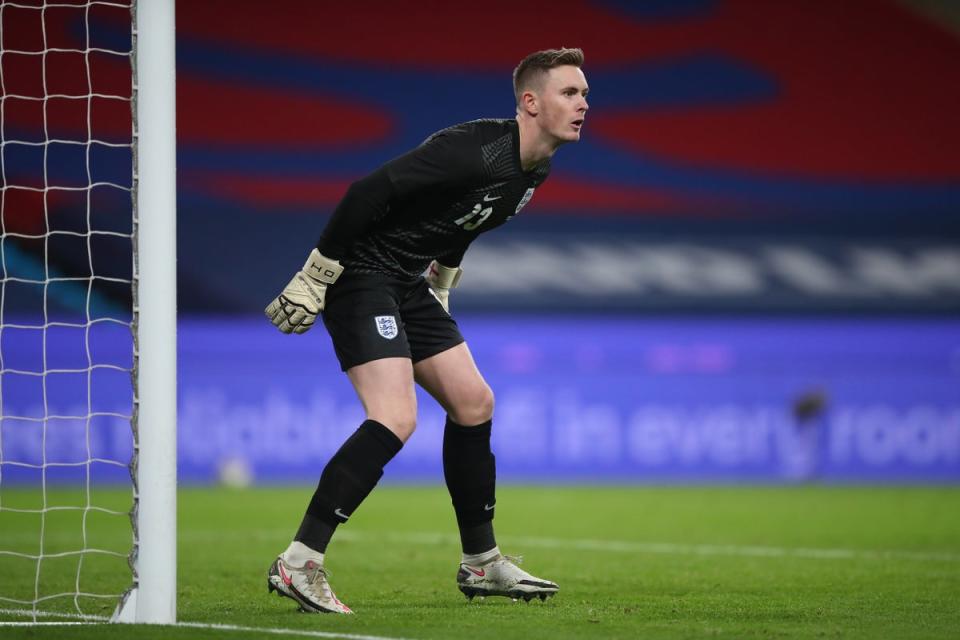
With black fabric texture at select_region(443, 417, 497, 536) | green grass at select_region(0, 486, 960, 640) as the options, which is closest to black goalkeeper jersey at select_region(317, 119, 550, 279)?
black fabric texture at select_region(443, 417, 497, 536)

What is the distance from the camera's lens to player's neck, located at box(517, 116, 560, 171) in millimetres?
4758

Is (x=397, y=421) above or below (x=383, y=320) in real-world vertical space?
below

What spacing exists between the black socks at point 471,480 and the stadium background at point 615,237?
29.7ft

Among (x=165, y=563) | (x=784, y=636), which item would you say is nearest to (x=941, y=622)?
(x=784, y=636)

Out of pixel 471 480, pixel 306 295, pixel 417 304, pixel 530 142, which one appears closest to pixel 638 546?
pixel 471 480

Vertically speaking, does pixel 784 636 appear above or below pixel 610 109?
below

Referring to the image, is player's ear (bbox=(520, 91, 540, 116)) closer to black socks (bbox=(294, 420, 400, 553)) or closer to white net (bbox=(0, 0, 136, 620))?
black socks (bbox=(294, 420, 400, 553))

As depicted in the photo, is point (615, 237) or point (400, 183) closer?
point (400, 183)

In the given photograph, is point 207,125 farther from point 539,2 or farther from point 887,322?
point 887,322

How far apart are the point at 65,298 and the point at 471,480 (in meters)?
11.0

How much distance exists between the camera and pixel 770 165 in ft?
61.7

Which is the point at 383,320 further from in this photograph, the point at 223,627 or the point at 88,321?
the point at 88,321

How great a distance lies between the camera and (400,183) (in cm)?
453

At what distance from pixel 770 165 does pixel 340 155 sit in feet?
19.0
